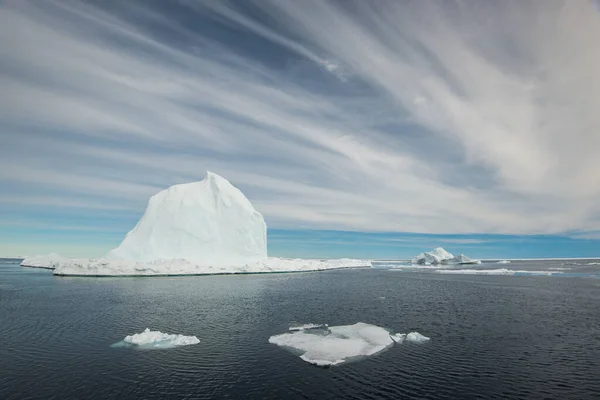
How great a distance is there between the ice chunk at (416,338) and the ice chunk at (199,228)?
57.0 meters

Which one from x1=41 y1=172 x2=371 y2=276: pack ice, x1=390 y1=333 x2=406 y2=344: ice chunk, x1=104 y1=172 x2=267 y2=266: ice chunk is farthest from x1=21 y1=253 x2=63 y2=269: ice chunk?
x1=390 y1=333 x2=406 y2=344: ice chunk

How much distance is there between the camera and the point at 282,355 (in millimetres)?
16734

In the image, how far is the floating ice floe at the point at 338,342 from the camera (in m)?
16.3

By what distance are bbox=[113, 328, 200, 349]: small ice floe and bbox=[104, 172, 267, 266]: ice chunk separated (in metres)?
52.2

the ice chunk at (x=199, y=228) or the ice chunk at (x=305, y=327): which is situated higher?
the ice chunk at (x=199, y=228)

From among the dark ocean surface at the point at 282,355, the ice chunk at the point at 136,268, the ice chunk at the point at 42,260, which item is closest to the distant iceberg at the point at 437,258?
the ice chunk at the point at 136,268

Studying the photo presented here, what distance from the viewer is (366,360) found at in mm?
15984

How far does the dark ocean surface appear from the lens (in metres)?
12.8

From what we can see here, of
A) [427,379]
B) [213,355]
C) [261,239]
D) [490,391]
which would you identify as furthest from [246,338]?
[261,239]

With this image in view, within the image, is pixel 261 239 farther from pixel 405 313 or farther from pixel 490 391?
pixel 490 391

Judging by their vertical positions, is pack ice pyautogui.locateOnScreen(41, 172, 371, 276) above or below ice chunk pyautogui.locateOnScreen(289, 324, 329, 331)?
above

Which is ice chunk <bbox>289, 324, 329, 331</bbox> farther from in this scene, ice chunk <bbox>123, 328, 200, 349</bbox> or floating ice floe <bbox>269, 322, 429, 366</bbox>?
ice chunk <bbox>123, 328, 200, 349</bbox>

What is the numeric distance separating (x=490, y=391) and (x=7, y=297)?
45311 millimetres

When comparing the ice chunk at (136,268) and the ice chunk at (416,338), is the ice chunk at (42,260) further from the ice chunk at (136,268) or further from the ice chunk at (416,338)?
the ice chunk at (416,338)
